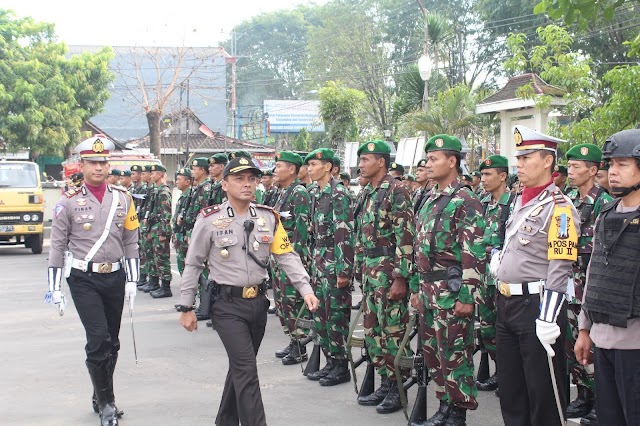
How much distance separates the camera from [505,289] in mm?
5535

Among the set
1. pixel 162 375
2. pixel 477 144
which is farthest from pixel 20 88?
pixel 162 375

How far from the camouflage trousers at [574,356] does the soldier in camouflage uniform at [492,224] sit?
93 cm

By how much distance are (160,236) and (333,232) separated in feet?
23.1

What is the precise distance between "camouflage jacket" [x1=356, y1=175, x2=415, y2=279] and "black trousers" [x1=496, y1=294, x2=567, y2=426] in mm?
1467

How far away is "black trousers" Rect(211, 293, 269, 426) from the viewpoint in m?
5.53

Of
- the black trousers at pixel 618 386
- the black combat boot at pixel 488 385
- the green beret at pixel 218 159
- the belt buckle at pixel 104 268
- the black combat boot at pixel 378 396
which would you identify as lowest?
the black combat boot at pixel 488 385

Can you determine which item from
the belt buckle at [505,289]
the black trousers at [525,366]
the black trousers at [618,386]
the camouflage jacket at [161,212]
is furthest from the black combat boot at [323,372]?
the camouflage jacket at [161,212]

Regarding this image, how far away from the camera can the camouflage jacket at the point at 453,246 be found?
6121 millimetres

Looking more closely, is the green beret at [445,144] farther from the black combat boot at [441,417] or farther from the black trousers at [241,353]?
the black combat boot at [441,417]

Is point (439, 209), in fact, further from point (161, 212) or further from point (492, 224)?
point (161, 212)

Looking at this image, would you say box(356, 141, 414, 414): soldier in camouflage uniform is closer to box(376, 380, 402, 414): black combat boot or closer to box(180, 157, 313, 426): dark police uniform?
box(376, 380, 402, 414): black combat boot

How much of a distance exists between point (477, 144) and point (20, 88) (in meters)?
17.5

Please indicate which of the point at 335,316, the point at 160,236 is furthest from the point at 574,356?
the point at 160,236

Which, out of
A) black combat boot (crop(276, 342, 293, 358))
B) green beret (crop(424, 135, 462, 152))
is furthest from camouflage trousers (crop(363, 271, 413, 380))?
black combat boot (crop(276, 342, 293, 358))
